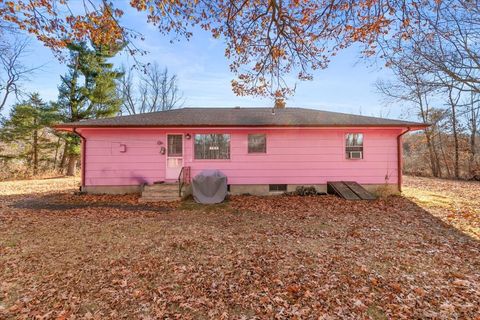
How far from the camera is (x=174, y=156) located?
387 inches

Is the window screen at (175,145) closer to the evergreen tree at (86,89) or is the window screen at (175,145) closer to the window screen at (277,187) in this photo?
the window screen at (277,187)

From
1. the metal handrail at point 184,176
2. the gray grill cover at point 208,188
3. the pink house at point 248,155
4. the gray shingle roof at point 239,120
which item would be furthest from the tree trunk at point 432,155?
the metal handrail at point 184,176

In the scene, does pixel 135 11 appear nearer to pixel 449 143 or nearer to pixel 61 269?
pixel 61 269

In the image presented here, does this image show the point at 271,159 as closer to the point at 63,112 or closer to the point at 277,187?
the point at 277,187

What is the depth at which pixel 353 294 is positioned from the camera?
2.98 meters

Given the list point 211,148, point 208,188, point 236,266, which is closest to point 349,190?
point 208,188

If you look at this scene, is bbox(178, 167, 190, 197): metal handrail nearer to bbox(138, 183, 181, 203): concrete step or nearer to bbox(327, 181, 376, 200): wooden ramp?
bbox(138, 183, 181, 203): concrete step

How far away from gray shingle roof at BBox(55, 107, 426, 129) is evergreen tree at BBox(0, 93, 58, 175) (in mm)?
9723

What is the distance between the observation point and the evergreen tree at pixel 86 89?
1623 cm

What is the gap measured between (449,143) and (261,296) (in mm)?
22460

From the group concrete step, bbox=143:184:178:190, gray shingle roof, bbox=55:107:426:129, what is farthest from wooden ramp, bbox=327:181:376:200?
concrete step, bbox=143:184:178:190

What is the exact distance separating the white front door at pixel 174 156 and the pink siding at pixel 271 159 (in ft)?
0.67

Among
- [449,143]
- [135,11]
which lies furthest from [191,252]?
[449,143]

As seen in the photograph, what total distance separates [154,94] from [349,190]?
24606 mm
